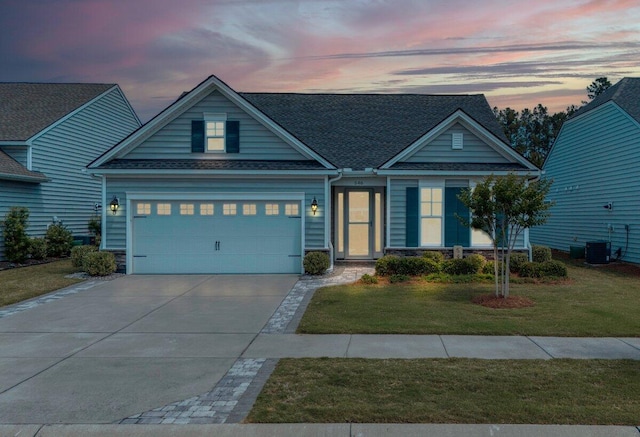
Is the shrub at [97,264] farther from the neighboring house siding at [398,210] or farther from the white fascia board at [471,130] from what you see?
the white fascia board at [471,130]

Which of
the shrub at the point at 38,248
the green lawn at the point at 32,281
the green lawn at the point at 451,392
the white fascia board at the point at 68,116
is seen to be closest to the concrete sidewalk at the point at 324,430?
the green lawn at the point at 451,392

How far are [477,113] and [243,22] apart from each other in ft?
34.2

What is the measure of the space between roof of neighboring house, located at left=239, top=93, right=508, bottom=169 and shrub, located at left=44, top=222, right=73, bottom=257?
9689 millimetres

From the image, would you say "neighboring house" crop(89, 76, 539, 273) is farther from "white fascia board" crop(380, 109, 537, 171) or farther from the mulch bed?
the mulch bed

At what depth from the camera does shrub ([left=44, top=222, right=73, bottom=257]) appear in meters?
19.6

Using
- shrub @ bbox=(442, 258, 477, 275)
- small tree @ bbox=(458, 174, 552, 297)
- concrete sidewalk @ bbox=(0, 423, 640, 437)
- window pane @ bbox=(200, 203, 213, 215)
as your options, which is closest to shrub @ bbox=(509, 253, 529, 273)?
shrub @ bbox=(442, 258, 477, 275)

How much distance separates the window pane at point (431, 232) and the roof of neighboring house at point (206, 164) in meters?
3.96

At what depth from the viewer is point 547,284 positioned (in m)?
12.9

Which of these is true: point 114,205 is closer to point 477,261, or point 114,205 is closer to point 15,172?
point 15,172

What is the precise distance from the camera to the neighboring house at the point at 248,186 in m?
15.2

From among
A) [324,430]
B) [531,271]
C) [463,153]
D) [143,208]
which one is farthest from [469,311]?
[143,208]

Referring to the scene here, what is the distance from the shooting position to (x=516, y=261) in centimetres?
1458

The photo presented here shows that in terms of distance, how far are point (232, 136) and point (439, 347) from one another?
1076 cm

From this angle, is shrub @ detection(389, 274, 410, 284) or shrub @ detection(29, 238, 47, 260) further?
shrub @ detection(29, 238, 47, 260)
